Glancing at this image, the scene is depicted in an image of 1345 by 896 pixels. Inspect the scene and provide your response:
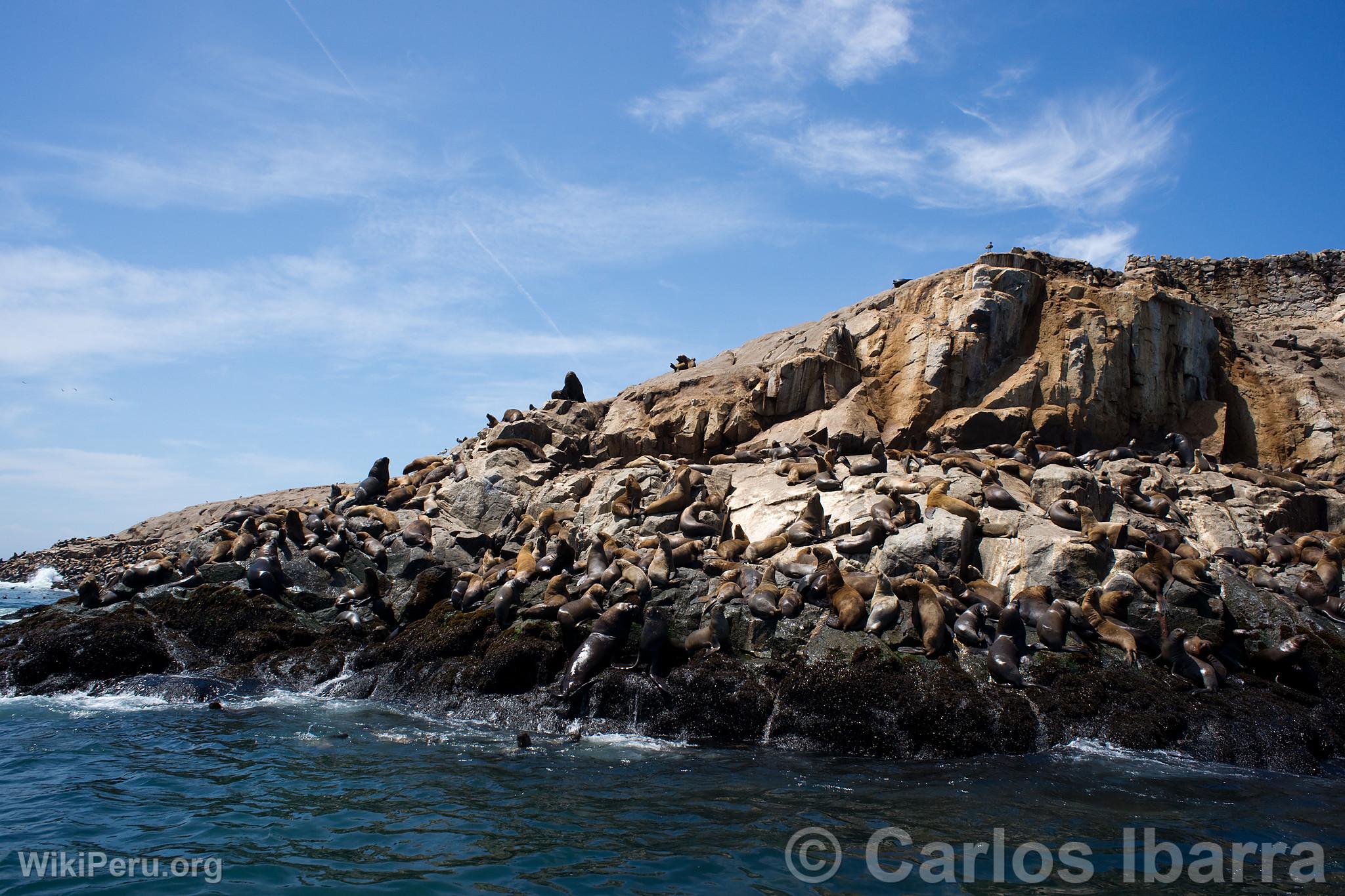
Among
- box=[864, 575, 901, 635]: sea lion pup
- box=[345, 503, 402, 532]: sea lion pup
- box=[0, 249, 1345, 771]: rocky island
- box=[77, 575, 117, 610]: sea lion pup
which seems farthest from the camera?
box=[345, 503, 402, 532]: sea lion pup

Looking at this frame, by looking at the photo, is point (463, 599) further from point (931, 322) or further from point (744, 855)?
point (931, 322)

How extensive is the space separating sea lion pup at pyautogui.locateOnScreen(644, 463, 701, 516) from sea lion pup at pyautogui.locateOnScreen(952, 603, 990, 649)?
654 centimetres

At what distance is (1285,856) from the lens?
24.6ft

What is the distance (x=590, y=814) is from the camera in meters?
8.53

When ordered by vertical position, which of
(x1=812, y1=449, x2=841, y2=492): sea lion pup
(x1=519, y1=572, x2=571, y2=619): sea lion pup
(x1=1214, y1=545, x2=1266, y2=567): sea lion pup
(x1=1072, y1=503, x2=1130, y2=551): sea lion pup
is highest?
(x1=812, y1=449, x2=841, y2=492): sea lion pup

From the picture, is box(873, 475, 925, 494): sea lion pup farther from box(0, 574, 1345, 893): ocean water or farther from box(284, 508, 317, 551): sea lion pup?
box(284, 508, 317, 551): sea lion pup

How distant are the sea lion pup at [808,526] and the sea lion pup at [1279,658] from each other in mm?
6755

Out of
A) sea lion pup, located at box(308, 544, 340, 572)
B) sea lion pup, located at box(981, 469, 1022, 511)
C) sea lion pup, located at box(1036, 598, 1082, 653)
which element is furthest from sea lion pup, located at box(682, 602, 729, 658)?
sea lion pup, located at box(308, 544, 340, 572)

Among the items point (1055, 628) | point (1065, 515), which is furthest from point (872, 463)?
point (1055, 628)

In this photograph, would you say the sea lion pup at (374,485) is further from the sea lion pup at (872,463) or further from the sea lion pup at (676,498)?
the sea lion pup at (872,463)

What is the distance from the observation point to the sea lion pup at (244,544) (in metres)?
17.8

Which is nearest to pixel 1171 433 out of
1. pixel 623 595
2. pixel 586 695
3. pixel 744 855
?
pixel 623 595

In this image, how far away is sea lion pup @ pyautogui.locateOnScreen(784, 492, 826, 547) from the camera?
15.3m

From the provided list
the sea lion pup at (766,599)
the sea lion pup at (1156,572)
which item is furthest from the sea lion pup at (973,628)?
the sea lion pup at (1156,572)
